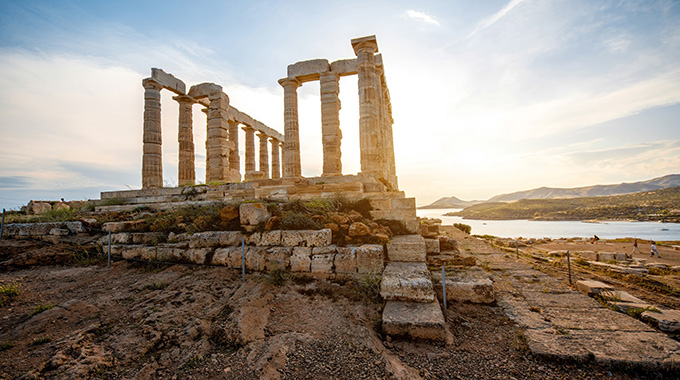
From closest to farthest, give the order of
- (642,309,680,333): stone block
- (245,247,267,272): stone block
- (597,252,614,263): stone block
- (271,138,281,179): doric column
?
(642,309,680,333): stone block → (245,247,267,272): stone block → (597,252,614,263): stone block → (271,138,281,179): doric column

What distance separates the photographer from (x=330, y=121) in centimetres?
1314

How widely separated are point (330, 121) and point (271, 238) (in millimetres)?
8751

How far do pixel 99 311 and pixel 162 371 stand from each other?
1968 mm

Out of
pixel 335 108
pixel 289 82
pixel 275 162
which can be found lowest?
pixel 275 162

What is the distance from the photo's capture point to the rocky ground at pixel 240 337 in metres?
2.82

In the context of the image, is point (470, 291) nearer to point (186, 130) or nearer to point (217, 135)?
point (217, 135)

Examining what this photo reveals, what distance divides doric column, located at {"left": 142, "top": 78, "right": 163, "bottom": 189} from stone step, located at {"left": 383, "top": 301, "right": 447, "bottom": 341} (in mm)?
14444

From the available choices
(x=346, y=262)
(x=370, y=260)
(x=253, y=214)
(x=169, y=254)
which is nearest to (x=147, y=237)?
(x=169, y=254)

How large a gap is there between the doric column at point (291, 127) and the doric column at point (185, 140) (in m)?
5.64

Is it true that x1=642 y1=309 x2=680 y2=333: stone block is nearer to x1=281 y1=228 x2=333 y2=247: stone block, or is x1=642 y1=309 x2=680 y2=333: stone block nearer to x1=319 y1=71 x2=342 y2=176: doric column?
x1=281 y1=228 x2=333 y2=247: stone block

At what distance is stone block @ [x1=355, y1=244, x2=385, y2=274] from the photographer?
15.6 feet

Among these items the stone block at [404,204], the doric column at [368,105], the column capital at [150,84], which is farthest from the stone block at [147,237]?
the column capital at [150,84]

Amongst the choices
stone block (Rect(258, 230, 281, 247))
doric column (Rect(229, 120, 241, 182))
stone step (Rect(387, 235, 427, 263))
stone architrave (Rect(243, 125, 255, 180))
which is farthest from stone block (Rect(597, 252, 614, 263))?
stone architrave (Rect(243, 125, 255, 180))

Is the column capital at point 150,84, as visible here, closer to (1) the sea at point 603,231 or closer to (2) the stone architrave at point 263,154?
(2) the stone architrave at point 263,154
